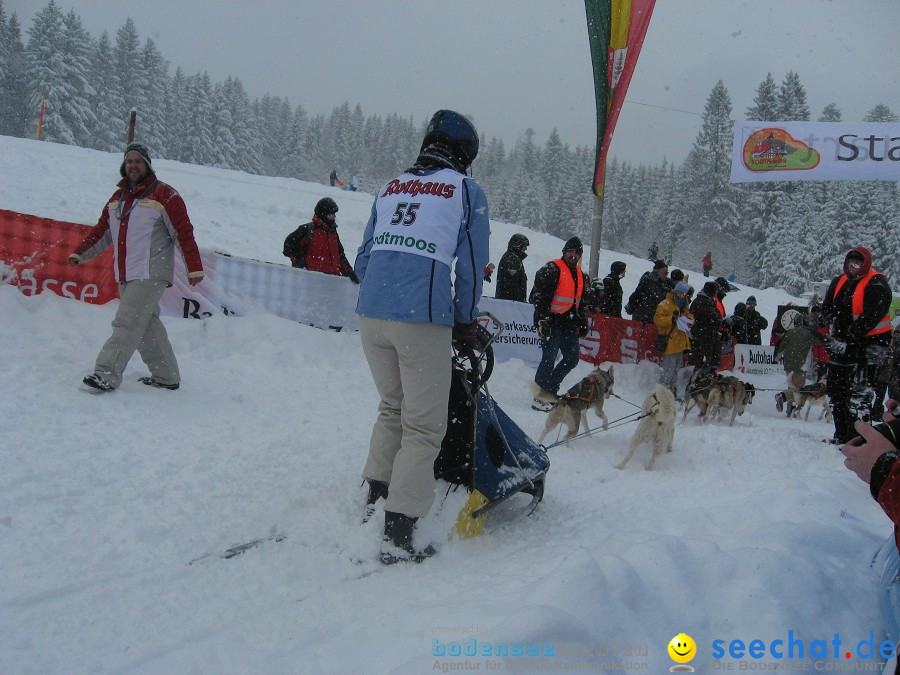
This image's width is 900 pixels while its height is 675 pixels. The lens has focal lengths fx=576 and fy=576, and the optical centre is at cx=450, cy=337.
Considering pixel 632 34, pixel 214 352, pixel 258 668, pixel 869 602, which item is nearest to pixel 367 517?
pixel 258 668

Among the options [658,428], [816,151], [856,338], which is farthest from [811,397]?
[816,151]

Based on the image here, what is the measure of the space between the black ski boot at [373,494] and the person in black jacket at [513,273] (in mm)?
6144

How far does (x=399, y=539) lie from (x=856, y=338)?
4832 mm

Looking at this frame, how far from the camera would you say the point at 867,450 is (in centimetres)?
163

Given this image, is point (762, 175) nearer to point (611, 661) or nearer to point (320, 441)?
point (320, 441)

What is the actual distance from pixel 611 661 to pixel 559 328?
18.1 feet

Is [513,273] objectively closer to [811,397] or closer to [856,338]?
[856,338]

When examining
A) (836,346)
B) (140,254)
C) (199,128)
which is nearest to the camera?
(140,254)

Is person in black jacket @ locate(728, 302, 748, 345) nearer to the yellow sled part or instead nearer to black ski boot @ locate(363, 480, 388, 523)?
the yellow sled part

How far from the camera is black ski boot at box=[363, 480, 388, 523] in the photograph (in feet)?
9.04

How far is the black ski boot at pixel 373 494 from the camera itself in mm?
2754

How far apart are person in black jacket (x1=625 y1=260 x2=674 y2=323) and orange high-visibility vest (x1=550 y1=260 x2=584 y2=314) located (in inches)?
120

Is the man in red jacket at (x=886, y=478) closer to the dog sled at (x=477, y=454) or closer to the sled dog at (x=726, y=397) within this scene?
the dog sled at (x=477, y=454)

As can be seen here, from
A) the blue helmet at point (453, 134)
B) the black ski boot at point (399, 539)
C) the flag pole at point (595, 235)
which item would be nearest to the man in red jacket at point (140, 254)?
the blue helmet at point (453, 134)
